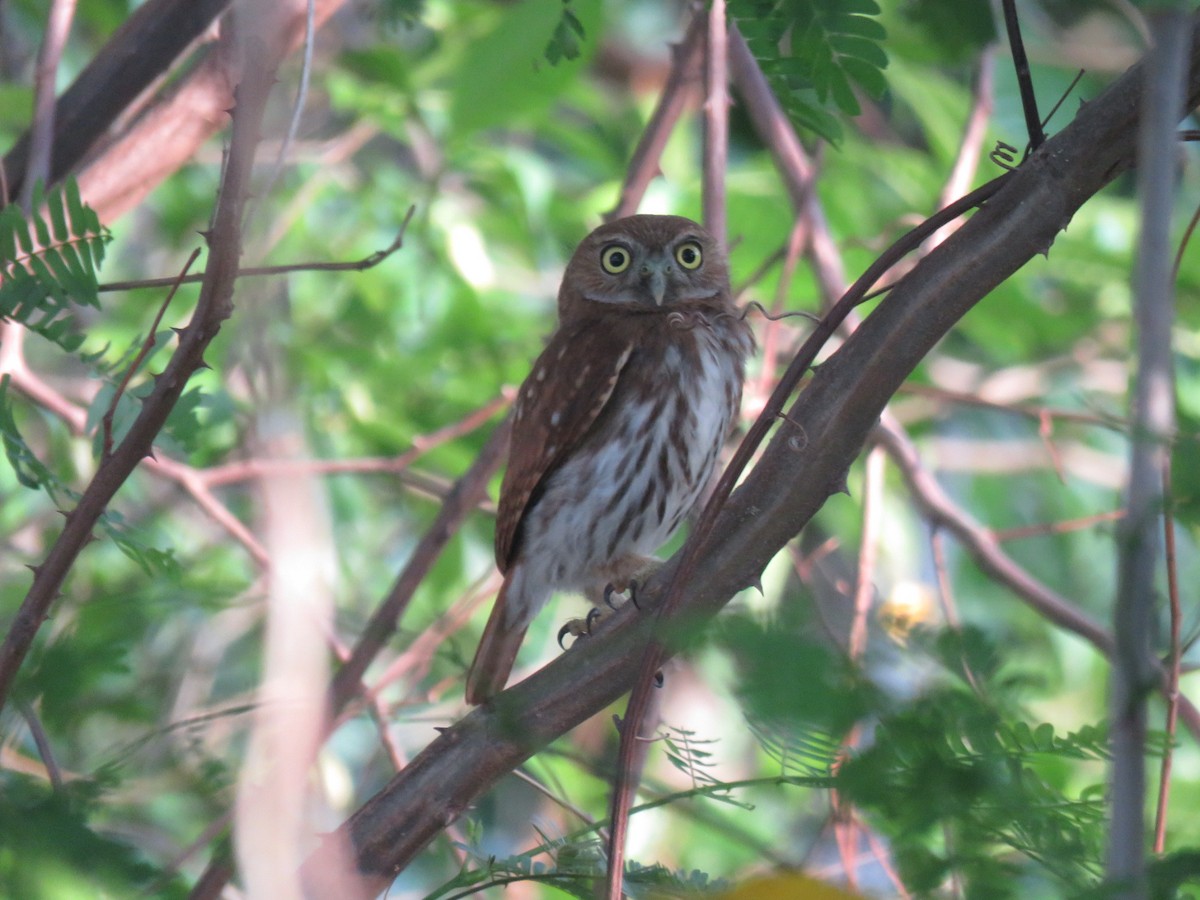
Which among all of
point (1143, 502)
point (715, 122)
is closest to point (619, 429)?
point (715, 122)

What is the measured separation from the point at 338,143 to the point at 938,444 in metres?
2.77

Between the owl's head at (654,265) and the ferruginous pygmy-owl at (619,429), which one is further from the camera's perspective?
the owl's head at (654,265)

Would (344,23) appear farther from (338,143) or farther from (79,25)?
(338,143)

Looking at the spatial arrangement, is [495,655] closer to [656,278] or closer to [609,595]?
[609,595]

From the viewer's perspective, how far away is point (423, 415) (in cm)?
439

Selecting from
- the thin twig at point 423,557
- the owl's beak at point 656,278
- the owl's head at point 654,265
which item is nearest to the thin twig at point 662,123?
the owl's head at point 654,265

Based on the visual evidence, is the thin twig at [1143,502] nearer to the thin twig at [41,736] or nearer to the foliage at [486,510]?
the foliage at [486,510]

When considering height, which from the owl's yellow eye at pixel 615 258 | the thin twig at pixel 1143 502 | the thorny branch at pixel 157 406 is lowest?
the thin twig at pixel 1143 502

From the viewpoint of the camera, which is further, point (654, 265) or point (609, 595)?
point (654, 265)

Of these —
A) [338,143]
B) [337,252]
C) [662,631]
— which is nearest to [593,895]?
[662,631]

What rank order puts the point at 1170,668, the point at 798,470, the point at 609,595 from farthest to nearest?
the point at 609,595, the point at 1170,668, the point at 798,470

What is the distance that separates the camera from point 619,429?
3367 millimetres

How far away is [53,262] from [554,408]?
1.53 metres

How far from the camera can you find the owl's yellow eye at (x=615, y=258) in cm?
364
